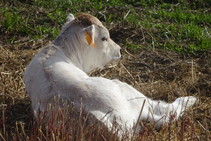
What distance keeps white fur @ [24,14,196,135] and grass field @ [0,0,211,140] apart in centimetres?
27

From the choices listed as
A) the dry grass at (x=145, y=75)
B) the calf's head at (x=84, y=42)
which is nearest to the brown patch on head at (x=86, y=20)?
the calf's head at (x=84, y=42)

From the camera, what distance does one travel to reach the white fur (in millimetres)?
3049

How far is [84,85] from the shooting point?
3.17m

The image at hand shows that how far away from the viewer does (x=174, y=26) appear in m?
7.02

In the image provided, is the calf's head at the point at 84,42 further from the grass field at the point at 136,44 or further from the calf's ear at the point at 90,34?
the grass field at the point at 136,44

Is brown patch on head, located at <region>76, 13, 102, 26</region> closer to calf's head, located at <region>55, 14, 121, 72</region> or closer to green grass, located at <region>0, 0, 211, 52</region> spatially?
calf's head, located at <region>55, 14, 121, 72</region>

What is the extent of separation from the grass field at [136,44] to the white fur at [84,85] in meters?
0.27

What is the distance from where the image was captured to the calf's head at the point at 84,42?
14.5 feet

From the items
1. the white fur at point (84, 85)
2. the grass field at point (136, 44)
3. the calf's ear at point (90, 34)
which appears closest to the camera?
the white fur at point (84, 85)

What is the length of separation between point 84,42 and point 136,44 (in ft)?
7.45

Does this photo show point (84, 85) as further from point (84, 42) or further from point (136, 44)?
point (136, 44)

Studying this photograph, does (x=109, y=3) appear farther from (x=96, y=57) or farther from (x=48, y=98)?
(x=48, y=98)

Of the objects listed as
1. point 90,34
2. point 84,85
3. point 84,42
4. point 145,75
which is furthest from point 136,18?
point 84,85

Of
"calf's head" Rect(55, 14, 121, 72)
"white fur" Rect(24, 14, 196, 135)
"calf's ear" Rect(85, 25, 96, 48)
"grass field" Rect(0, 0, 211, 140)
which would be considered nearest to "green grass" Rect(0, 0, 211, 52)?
"grass field" Rect(0, 0, 211, 140)
